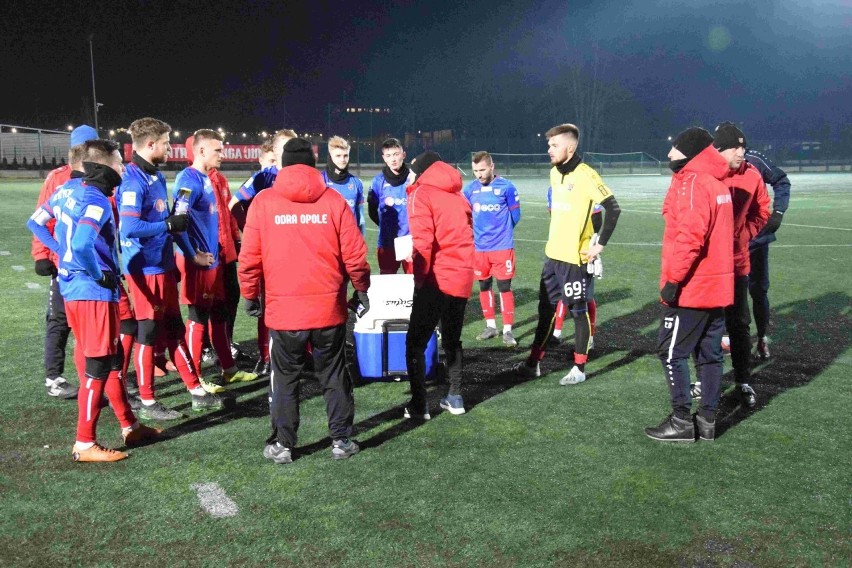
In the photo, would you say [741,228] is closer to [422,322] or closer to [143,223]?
[422,322]

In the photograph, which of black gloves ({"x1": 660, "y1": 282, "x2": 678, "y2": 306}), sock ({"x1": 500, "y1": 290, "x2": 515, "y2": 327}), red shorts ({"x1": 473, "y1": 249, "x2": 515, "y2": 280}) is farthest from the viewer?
red shorts ({"x1": 473, "y1": 249, "x2": 515, "y2": 280})

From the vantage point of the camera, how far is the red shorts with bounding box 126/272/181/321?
5.66 metres

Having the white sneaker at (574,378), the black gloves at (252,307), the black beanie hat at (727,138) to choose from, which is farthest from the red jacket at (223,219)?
the black beanie hat at (727,138)

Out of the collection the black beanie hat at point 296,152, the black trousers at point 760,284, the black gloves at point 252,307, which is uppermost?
the black beanie hat at point 296,152

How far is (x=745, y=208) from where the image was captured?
18.9 ft

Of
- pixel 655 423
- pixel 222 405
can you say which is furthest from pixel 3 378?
pixel 655 423

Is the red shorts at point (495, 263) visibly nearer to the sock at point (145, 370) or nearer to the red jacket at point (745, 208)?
the red jacket at point (745, 208)

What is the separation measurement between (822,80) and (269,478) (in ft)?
381

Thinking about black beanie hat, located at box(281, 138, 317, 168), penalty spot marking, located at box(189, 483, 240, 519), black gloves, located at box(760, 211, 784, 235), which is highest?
black beanie hat, located at box(281, 138, 317, 168)

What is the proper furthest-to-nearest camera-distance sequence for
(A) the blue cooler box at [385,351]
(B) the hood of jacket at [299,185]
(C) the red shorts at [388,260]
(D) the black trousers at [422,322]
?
(C) the red shorts at [388,260]
(A) the blue cooler box at [385,351]
(D) the black trousers at [422,322]
(B) the hood of jacket at [299,185]

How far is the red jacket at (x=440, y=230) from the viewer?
5.42 meters

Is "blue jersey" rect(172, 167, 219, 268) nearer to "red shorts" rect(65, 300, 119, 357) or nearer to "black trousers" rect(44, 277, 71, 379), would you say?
"black trousers" rect(44, 277, 71, 379)

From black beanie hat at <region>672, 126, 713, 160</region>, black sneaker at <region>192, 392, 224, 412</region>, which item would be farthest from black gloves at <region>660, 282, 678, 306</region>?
black sneaker at <region>192, 392, 224, 412</region>

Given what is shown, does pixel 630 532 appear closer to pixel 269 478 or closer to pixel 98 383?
pixel 269 478
